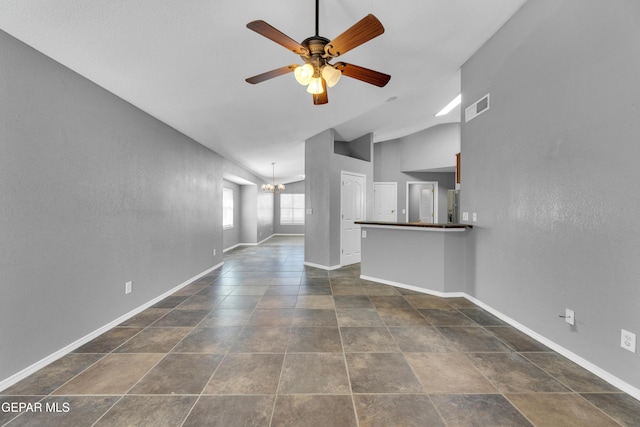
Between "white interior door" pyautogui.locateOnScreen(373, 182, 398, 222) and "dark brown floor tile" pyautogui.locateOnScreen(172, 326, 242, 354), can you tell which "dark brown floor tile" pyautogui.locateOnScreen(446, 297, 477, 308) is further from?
"white interior door" pyautogui.locateOnScreen(373, 182, 398, 222)

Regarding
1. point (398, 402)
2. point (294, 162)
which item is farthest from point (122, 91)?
point (294, 162)

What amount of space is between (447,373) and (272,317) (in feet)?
5.87

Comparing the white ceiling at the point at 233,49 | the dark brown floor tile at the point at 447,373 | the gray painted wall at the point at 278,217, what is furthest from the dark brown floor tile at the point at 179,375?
the gray painted wall at the point at 278,217

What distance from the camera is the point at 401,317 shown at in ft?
9.25

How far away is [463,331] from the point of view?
248 centimetres

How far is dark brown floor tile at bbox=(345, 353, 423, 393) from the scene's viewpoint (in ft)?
5.52

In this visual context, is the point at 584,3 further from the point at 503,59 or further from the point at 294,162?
the point at 294,162

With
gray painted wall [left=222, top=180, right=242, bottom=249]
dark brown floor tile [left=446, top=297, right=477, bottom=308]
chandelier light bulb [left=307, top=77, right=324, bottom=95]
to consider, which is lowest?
dark brown floor tile [left=446, top=297, right=477, bottom=308]

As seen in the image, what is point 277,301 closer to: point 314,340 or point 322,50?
point 314,340

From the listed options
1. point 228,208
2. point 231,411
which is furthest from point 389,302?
point 228,208

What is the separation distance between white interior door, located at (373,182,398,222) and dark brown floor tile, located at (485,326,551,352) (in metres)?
5.21

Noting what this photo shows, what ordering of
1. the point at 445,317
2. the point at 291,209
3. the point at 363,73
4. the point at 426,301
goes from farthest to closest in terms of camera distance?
the point at 291,209
the point at 426,301
the point at 445,317
the point at 363,73

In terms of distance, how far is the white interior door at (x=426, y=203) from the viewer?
26.0 ft

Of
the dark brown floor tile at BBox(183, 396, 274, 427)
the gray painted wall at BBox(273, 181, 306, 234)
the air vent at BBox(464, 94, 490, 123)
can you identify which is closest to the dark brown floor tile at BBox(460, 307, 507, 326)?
the dark brown floor tile at BBox(183, 396, 274, 427)
